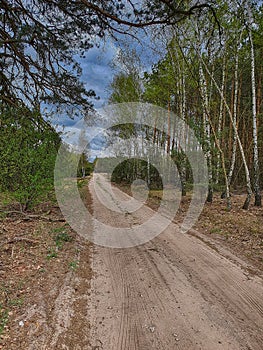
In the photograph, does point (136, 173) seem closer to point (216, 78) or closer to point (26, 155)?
point (216, 78)

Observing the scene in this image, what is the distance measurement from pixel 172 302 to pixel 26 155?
5.00 m

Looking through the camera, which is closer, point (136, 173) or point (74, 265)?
point (74, 265)

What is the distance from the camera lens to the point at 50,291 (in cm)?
295

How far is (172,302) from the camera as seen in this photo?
282cm

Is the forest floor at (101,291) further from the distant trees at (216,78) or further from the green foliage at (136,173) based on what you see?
the green foliage at (136,173)

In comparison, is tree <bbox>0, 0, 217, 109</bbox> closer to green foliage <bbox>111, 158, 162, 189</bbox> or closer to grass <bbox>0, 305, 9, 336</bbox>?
grass <bbox>0, 305, 9, 336</bbox>

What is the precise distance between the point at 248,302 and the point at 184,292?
752mm

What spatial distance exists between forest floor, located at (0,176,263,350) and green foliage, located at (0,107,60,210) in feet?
3.83

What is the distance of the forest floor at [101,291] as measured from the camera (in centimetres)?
219

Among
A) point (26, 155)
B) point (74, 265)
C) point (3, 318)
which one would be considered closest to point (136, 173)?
point (26, 155)

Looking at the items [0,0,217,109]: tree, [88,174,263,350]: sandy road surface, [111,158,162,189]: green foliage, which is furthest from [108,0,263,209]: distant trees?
[88,174,263,350]: sandy road surface

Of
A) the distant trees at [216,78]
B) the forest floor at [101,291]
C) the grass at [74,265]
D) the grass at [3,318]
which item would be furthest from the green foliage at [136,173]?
the grass at [3,318]

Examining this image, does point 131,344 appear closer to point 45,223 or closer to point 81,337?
point 81,337

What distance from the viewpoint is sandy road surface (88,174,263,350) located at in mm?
2201
